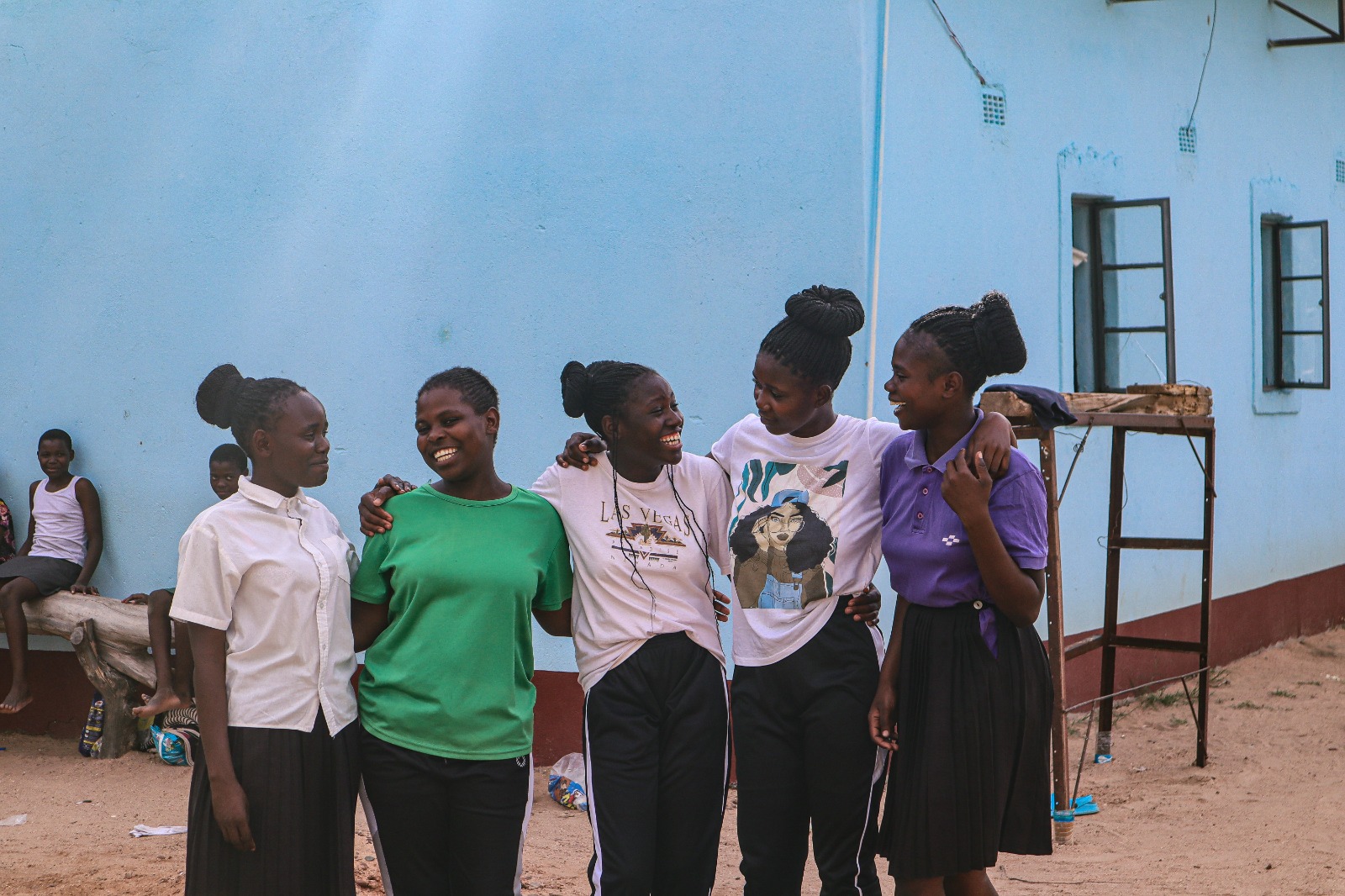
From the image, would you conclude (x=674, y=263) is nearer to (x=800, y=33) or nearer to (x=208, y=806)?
(x=800, y=33)

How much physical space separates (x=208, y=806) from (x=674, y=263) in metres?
3.35

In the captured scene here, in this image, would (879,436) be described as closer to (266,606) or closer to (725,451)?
(725,451)

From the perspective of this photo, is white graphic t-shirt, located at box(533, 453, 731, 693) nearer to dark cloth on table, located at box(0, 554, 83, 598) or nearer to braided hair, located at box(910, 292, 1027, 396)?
braided hair, located at box(910, 292, 1027, 396)

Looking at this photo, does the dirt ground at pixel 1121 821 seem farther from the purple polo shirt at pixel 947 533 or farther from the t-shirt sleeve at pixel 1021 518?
the t-shirt sleeve at pixel 1021 518

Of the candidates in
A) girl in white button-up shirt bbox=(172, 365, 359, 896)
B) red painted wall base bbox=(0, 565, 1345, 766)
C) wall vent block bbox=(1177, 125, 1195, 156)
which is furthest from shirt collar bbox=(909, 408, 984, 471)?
wall vent block bbox=(1177, 125, 1195, 156)

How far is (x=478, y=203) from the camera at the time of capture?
5469 mm

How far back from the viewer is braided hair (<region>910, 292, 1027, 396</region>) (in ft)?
9.07

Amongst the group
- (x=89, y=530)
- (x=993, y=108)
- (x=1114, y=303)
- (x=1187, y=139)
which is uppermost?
(x=1187, y=139)

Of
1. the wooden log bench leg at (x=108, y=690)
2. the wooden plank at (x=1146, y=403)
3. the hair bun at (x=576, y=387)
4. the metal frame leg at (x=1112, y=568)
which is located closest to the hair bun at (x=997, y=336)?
the hair bun at (x=576, y=387)

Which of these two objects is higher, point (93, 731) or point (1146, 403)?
point (1146, 403)

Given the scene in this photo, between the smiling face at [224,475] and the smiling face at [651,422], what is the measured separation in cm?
335

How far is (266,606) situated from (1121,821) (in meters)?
3.97

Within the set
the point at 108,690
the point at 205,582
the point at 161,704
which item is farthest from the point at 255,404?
the point at 108,690

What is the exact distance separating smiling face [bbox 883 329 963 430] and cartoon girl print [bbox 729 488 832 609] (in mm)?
333
